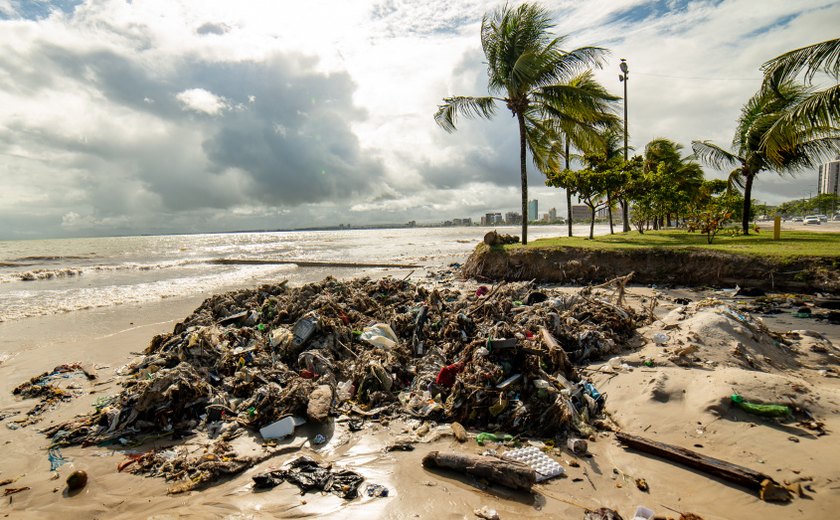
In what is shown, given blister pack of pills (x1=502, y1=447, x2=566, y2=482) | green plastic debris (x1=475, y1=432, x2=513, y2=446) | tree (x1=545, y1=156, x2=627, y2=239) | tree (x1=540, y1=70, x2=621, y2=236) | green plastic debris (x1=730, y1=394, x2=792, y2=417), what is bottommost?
green plastic debris (x1=475, y1=432, x2=513, y2=446)

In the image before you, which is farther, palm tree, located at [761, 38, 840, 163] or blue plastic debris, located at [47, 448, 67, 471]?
palm tree, located at [761, 38, 840, 163]

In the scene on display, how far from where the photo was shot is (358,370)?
5.36 meters

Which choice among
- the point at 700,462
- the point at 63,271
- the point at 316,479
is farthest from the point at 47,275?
the point at 700,462

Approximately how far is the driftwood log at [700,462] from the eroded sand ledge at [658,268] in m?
9.44

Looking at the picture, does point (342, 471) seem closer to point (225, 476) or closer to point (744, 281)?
point (225, 476)

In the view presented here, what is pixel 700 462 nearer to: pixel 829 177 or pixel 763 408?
pixel 763 408

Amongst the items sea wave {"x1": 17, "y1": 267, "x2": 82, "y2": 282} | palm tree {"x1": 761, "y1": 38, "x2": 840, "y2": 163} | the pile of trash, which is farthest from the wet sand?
sea wave {"x1": 17, "y1": 267, "x2": 82, "y2": 282}

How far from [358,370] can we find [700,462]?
3.94m

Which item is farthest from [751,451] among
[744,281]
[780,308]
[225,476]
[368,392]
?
[744,281]

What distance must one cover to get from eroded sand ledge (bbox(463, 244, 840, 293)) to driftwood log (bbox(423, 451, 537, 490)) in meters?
10.2

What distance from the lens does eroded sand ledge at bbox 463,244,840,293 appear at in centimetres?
958

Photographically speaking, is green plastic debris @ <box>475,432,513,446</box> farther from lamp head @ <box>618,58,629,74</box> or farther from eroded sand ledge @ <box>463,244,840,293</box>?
lamp head @ <box>618,58,629,74</box>

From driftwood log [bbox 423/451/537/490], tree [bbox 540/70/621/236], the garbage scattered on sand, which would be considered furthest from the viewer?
tree [bbox 540/70/621/236]

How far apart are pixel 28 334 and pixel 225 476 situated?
9461 mm
